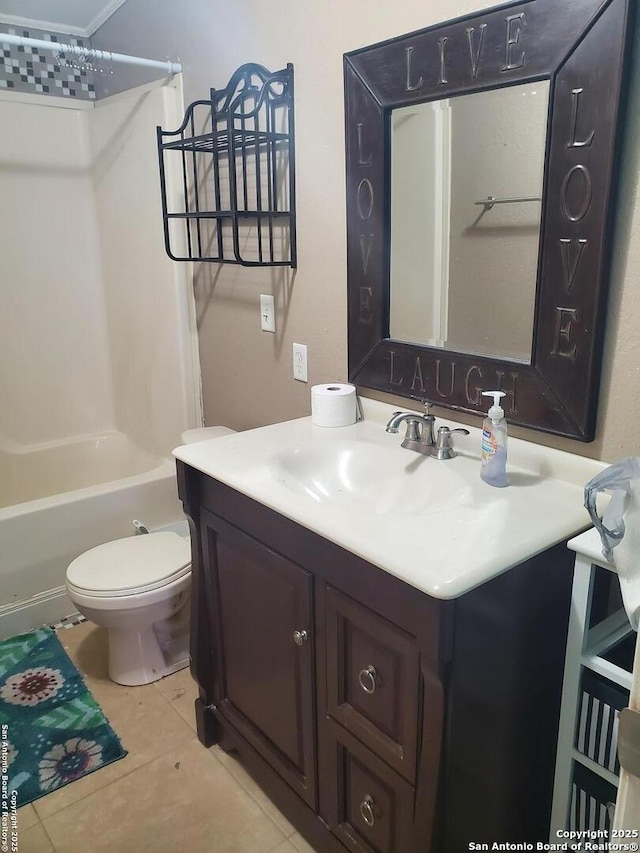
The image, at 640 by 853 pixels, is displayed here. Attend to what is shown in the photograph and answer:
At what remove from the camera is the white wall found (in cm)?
279

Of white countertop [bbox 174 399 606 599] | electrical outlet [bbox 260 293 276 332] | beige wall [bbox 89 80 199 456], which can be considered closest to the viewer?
white countertop [bbox 174 399 606 599]

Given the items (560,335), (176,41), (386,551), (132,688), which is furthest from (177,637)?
(176,41)

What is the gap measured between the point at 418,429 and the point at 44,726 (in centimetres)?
136

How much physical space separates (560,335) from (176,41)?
1711 millimetres

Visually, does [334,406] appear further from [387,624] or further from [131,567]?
[131,567]

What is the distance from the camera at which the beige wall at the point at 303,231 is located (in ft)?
3.88

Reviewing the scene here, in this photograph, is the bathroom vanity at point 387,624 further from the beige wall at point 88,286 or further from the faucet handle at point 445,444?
the beige wall at point 88,286

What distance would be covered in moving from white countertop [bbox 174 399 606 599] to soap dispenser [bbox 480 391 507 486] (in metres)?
0.03

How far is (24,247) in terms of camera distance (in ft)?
9.37

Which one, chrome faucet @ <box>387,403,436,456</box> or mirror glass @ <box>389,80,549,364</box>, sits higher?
mirror glass @ <box>389,80,549,364</box>

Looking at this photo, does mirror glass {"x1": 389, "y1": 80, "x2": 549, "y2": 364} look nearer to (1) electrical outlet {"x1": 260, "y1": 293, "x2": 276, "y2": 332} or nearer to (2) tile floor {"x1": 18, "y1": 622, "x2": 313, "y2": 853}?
(1) electrical outlet {"x1": 260, "y1": 293, "x2": 276, "y2": 332}

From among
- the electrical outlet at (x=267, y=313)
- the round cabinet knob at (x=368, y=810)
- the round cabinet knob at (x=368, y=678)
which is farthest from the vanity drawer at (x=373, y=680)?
the electrical outlet at (x=267, y=313)

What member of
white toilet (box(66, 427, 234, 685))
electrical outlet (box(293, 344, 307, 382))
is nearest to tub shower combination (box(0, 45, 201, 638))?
white toilet (box(66, 427, 234, 685))

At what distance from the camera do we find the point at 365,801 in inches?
48.3
